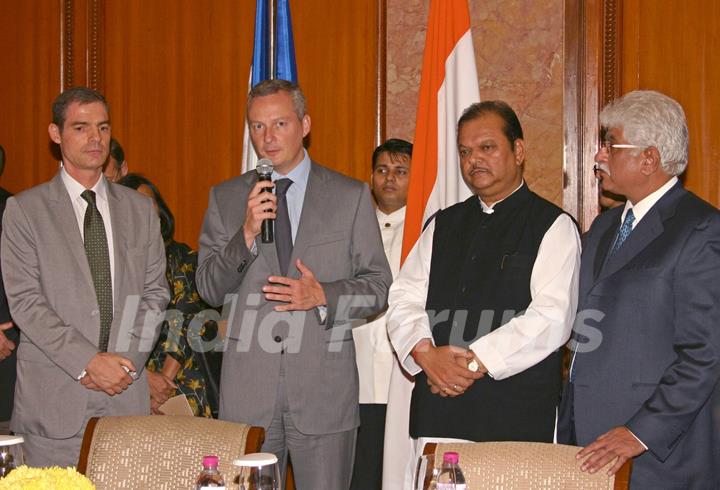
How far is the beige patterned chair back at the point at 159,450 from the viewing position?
220 cm

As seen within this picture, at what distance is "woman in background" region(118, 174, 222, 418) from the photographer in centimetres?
380

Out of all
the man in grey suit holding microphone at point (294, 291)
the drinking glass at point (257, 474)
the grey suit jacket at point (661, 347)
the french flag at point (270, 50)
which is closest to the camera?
the drinking glass at point (257, 474)

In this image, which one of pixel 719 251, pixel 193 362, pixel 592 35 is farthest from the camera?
pixel 592 35

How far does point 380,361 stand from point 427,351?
131 centimetres

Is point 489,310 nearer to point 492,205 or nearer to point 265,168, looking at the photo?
point 492,205

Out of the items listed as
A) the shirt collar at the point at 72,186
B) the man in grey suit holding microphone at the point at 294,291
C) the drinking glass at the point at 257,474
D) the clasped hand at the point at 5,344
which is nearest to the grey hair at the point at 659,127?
the man in grey suit holding microphone at the point at 294,291

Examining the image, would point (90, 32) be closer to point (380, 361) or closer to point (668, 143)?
point (380, 361)

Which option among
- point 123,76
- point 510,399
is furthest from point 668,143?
point 123,76

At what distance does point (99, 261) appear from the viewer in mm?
3146

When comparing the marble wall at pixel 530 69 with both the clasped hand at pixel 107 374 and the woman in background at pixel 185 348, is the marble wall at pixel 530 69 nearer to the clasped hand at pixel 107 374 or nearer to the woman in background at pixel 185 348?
the woman in background at pixel 185 348

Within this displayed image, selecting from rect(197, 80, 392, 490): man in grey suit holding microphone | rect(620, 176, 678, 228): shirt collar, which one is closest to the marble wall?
rect(197, 80, 392, 490): man in grey suit holding microphone

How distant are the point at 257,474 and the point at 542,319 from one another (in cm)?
141

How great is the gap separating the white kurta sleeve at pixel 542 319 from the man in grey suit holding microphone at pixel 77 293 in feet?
A: 3.99

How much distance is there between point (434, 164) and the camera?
4129 mm
